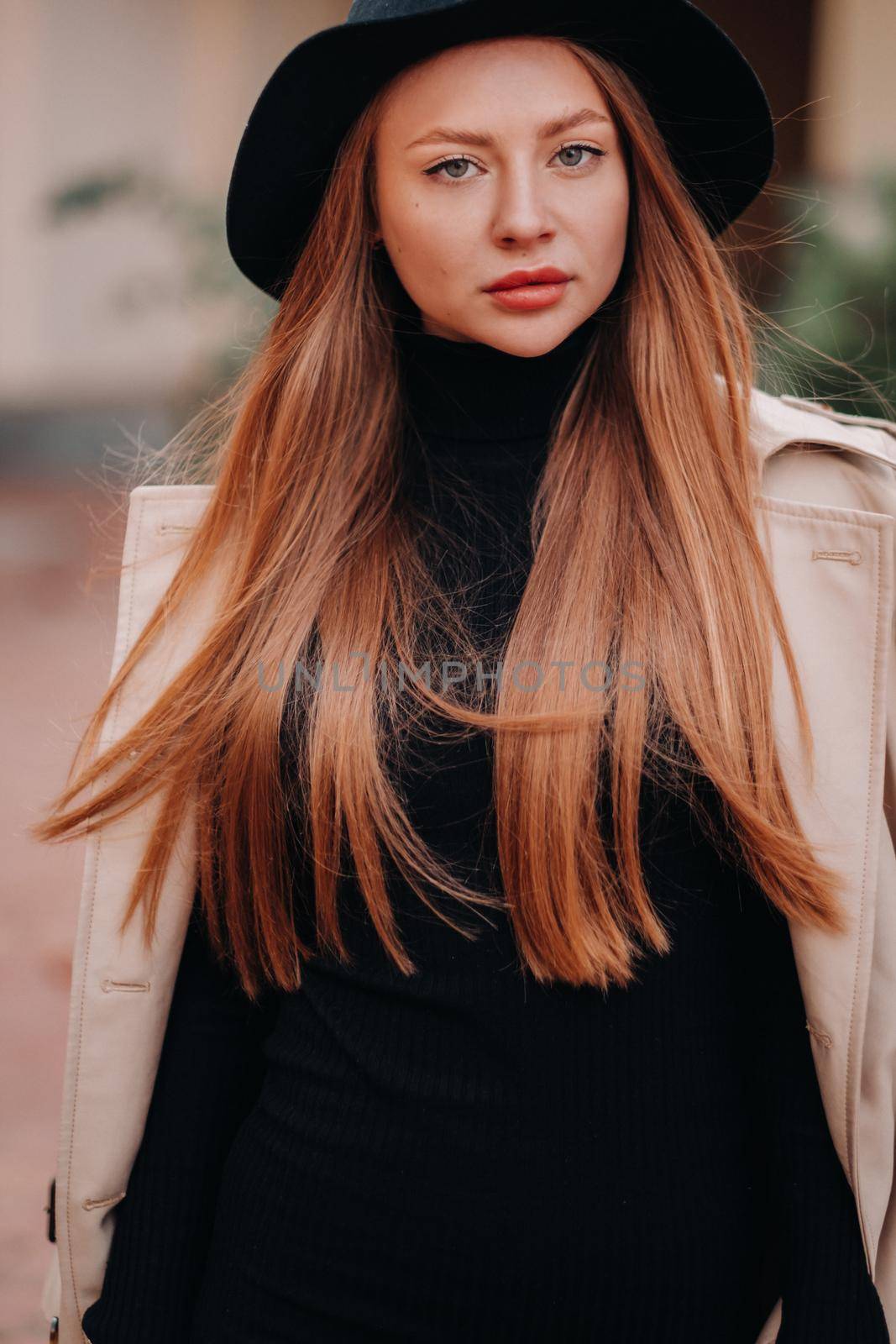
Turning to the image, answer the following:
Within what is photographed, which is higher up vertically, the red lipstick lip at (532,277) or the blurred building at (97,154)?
the blurred building at (97,154)

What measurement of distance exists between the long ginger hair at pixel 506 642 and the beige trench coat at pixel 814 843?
0.09ft

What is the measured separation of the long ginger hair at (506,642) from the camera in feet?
4.59

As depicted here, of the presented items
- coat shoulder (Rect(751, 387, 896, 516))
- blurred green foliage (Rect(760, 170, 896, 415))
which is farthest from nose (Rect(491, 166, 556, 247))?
blurred green foliage (Rect(760, 170, 896, 415))

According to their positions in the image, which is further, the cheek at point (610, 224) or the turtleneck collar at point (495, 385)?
the turtleneck collar at point (495, 385)

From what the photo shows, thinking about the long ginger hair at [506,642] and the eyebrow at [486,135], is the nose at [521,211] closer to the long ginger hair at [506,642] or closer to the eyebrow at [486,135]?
the eyebrow at [486,135]

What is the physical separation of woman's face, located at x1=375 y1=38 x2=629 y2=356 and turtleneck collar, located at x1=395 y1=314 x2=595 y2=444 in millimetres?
114

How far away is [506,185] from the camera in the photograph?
141 centimetres

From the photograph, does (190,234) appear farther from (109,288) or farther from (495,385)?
(109,288)

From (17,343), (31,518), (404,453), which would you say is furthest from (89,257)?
(404,453)

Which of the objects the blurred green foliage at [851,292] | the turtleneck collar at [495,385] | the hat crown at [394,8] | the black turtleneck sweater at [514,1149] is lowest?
the black turtleneck sweater at [514,1149]

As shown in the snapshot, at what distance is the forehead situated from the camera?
1.41m

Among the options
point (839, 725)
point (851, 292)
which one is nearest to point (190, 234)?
point (851, 292)

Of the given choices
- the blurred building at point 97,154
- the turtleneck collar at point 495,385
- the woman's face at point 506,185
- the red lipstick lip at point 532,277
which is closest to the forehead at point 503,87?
the woman's face at point 506,185

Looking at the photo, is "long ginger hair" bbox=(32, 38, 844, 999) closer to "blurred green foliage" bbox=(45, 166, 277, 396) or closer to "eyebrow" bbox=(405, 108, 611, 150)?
"eyebrow" bbox=(405, 108, 611, 150)
